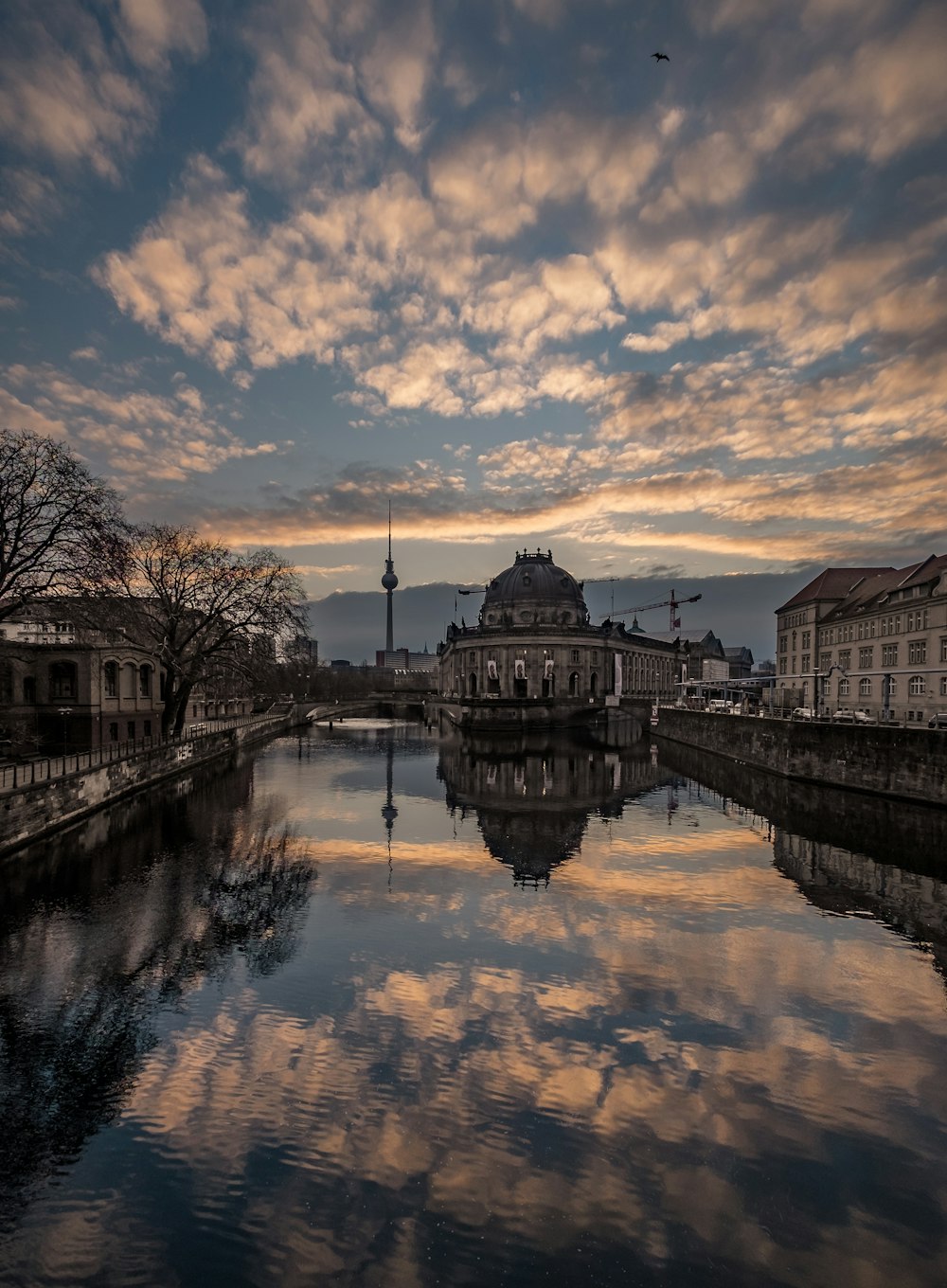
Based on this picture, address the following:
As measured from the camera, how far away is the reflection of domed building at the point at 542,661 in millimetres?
105125

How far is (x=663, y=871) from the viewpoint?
79.2 ft

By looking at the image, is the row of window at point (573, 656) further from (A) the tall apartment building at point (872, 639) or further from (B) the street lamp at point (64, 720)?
(B) the street lamp at point (64, 720)

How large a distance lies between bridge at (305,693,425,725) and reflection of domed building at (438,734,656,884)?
192 feet

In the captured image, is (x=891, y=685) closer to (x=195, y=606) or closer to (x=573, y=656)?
(x=195, y=606)

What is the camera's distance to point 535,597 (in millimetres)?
152625

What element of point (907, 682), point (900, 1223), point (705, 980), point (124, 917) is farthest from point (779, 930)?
point (907, 682)

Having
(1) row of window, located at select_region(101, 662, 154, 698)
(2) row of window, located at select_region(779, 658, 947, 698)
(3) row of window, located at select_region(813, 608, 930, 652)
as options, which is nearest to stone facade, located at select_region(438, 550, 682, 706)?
(3) row of window, located at select_region(813, 608, 930, 652)

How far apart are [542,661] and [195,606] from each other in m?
89.3

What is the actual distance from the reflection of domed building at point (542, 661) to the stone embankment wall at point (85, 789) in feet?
162

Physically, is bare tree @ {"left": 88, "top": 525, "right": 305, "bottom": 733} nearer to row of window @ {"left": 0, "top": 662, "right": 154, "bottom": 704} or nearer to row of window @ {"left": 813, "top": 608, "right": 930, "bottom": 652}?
row of window @ {"left": 0, "top": 662, "right": 154, "bottom": 704}

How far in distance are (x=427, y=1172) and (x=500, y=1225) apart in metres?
1.25

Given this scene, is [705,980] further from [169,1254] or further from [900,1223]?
[169,1254]

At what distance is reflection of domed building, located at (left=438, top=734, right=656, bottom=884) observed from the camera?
2750 centimetres

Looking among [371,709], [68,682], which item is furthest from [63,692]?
[371,709]
